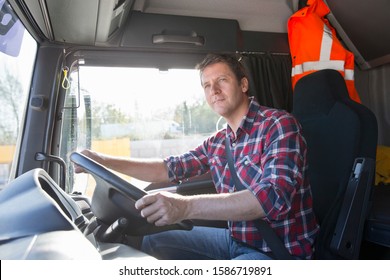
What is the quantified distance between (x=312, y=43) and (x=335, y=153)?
97cm

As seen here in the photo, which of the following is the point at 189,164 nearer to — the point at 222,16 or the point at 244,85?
the point at 244,85

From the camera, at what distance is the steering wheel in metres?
0.82

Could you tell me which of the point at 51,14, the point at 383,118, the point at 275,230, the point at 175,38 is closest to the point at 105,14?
the point at 51,14

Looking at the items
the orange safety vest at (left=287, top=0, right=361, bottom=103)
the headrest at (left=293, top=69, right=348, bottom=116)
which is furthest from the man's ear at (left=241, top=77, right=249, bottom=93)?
the orange safety vest at (left=287, top=0, right=361, bottom=103)

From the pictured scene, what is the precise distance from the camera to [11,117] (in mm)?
1224

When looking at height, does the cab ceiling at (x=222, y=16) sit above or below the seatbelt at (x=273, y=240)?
above

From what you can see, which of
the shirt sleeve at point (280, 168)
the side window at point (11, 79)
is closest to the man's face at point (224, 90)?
the shirt sleeve at point (280, 168)

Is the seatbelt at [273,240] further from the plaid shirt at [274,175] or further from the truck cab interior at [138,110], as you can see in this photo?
the truck cab interior at [138,110]

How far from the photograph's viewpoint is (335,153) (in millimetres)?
1114

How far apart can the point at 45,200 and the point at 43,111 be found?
2.69 feet

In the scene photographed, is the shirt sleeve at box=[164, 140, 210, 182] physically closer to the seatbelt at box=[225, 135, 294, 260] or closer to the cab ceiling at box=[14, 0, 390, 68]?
the seatbelt at box=[225, 135, 294, 260]

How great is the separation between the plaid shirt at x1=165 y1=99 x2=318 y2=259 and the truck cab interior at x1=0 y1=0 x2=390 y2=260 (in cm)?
8

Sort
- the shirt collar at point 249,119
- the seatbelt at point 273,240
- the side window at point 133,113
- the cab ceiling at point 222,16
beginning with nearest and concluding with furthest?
the seatbelt at point 273,240
the shirt collar at point 249,119
the cab ceiling at point 222,16
the side window at point 133,113

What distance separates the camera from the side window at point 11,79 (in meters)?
1.13
